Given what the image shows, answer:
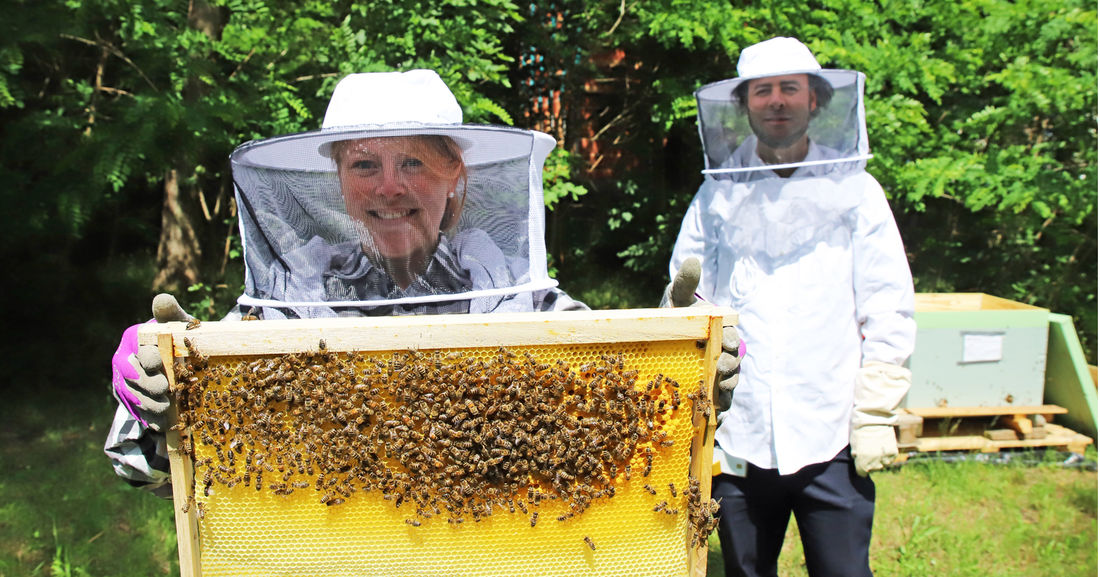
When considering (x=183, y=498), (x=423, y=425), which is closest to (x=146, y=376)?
(x=183, y=498)

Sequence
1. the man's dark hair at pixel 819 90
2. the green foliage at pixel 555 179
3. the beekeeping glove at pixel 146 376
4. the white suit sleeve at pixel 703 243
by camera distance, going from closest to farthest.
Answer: the beekeeping glove at pixel 146 376
the man's dark hair at pixel 819 90
the white suit sleeve at pixel 703 243
the green foliage at pixel 555 179

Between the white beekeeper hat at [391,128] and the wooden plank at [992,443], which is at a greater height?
the white beekeeper hat at [391,128]

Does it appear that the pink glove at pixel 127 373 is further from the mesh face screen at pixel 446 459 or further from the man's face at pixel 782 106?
the man's face at pixel 782 106

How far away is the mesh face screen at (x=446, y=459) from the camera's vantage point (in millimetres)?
1524

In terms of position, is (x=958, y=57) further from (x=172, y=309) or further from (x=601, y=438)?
(x=172, y=309)

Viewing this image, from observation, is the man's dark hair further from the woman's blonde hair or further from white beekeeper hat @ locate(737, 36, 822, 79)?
the woman's blonde hair

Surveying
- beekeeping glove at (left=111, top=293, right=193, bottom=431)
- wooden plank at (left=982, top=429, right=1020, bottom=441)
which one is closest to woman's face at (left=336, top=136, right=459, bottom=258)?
beekeeping glove at (left=111, top=293, right=193, bottom=431)

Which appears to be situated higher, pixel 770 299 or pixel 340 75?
pixel 340 75

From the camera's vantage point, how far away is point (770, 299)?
2420 millimetres

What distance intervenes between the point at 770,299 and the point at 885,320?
37cm

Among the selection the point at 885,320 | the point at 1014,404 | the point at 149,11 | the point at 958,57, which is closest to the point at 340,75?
the point at 149,11

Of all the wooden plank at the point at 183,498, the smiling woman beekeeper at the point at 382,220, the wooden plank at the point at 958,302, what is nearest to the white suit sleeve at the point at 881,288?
the smiling woman beekeeper at the point at 382,220

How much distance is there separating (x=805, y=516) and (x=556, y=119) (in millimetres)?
4985

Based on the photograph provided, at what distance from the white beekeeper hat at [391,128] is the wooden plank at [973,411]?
3.94 meters
